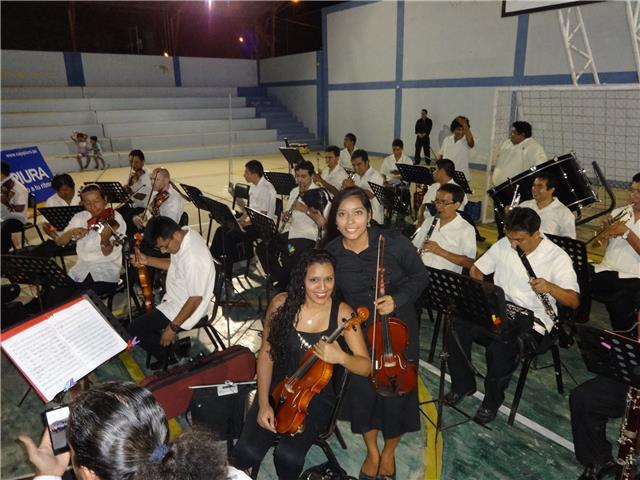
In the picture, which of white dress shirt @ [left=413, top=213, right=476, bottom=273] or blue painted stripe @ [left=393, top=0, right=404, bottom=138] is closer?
white dress shirt @ [left=413, top=213, right=476, bottom=273]

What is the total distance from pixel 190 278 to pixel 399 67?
1408cm

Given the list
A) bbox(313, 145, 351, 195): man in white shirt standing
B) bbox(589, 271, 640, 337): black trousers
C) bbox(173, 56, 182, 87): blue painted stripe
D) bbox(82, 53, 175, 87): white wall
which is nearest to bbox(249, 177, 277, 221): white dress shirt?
bbox(313, 145, 351, 195): man in white shirt standing

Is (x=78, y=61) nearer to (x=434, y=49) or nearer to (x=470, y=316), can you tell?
(x=434, y=49)

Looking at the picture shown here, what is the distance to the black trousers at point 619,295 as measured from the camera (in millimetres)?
3996

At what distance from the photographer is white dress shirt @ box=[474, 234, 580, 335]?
10.8 ft

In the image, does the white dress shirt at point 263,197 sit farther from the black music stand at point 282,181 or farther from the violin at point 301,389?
the violin at point 301,389

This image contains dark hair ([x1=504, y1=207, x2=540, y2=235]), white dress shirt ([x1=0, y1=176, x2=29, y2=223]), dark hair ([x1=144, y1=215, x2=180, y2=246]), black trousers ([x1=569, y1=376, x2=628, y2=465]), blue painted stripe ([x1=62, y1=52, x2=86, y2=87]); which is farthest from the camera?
blue painted stripe ([x1=62, y1=52, x2=86, y2=87])

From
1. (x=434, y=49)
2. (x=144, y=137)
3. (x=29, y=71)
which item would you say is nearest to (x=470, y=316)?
(x=434, y=49)

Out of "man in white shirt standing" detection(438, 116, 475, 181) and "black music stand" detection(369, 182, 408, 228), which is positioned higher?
"man in white shirt standing" detection(438, 116, 475, 181)

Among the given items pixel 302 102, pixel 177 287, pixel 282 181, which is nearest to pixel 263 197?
pixel 282 181

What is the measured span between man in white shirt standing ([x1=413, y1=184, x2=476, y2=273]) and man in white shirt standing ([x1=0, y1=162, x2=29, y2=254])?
17.5 feet

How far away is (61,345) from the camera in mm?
2475

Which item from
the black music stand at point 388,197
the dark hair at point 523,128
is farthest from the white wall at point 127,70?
the dark hair at point 523,128

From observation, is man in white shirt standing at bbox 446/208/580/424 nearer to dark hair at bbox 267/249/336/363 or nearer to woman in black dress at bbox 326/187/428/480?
woman in black dress at bbox 326/187/428/480
